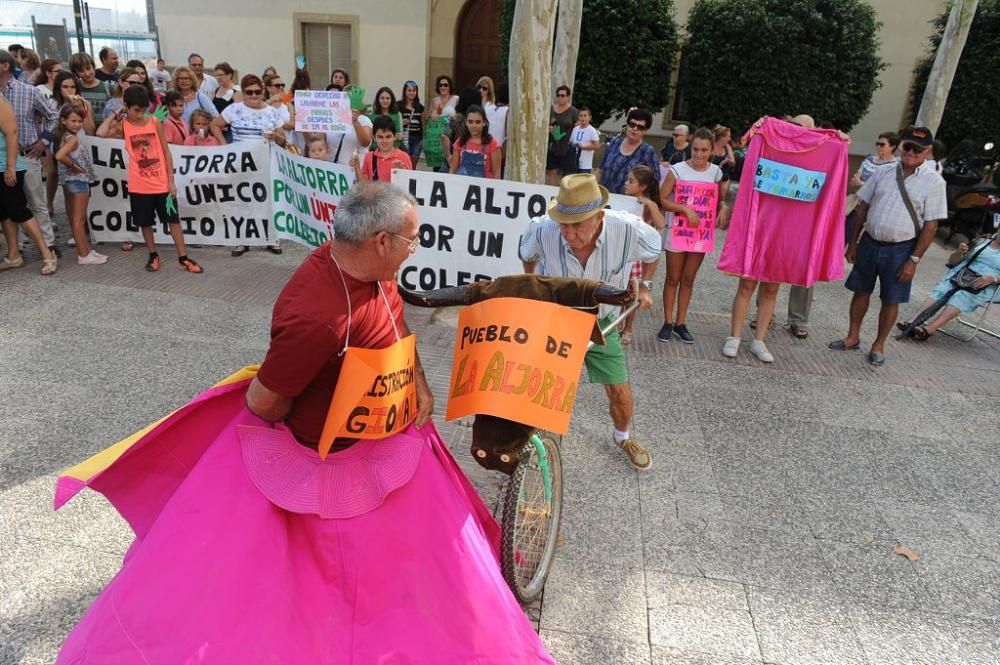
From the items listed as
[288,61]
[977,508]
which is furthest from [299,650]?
[288,61]

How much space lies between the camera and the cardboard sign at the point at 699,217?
233 inches

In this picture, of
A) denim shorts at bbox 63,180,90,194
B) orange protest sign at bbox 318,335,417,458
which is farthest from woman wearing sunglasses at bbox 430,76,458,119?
orange protest sign at bbox 318,335,417,458

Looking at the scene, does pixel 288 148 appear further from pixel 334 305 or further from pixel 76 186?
pixel 334 305

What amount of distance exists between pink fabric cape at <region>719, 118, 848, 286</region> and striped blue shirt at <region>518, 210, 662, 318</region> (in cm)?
247

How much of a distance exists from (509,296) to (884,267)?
4.61m

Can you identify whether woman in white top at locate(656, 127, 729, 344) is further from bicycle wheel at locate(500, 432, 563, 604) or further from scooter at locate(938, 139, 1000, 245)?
scooter at locate(938, 139, 1000, 245)

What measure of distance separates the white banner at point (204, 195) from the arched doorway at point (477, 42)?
1240cm

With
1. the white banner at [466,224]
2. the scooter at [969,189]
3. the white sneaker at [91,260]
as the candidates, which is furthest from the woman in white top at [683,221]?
the scooter at [969,189]

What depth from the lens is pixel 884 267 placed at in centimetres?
596

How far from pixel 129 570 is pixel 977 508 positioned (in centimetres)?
429

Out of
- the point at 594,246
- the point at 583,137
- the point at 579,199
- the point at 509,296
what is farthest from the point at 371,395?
the point at 583,137

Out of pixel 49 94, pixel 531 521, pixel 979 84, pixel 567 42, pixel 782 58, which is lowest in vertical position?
pixel 531 521

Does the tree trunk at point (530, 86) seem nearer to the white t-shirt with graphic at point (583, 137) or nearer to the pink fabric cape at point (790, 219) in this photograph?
the pink fabric cape at point (790, 219)

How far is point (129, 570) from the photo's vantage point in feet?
6.31
